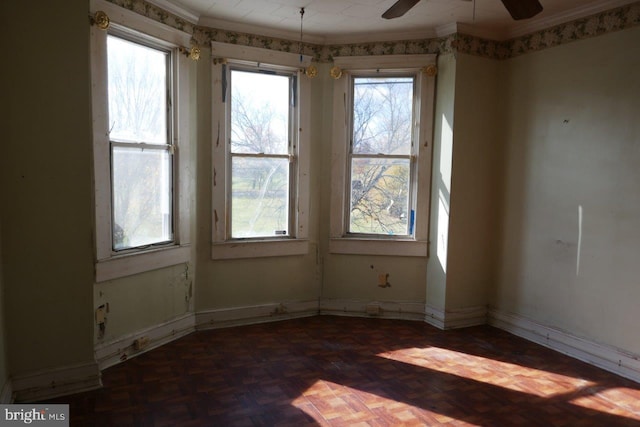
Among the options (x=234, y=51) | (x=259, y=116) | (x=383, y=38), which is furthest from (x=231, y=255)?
(x=383, y=38)

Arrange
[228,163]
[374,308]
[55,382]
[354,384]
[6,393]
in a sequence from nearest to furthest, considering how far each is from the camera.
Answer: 1. [6,393]
2. [55,382]
3. [354,384]
4. [228,163]
5. [374,308]

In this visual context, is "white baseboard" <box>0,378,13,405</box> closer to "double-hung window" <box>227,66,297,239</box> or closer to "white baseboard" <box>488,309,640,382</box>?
"double-hung window" <box>227,66,297,239</box>

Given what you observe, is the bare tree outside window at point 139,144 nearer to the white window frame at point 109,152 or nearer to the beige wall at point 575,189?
the white window frame at point 109,152

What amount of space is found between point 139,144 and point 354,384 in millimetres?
2328

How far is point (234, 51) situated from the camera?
13.4 ft

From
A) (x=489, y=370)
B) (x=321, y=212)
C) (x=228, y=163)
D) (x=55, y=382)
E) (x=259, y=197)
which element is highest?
(x=228, y=163)

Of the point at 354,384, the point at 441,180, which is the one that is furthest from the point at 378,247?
the point at 354,384

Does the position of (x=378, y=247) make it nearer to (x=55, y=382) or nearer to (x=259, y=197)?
Result: (x=259, y=197)

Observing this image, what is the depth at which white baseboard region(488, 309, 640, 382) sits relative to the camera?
330 centimetres

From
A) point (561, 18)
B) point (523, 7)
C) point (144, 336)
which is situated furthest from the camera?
point (561, 18)

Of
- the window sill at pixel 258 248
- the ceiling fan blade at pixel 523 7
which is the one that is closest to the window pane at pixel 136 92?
the window sill at pixel 258 248

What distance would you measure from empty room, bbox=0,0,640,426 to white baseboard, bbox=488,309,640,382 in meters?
0.02

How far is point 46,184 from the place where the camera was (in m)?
2.72

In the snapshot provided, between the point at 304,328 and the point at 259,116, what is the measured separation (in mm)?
1990
